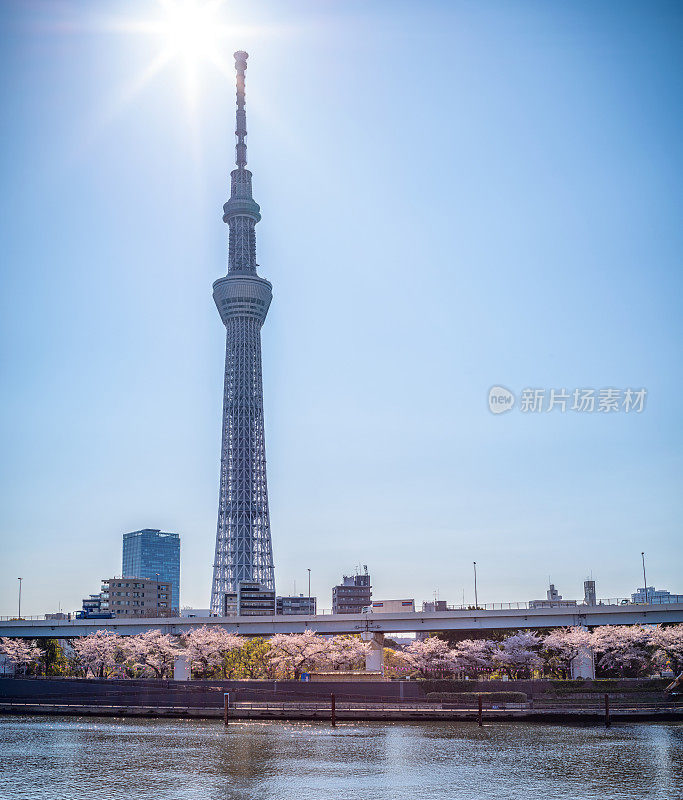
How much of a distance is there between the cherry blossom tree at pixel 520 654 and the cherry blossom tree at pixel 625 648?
7081 mm

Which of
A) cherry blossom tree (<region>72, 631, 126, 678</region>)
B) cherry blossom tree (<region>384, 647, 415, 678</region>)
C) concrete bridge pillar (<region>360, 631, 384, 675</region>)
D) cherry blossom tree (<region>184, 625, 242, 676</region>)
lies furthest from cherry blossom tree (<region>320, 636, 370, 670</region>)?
cherry blossom tree (<region>72, 631, 126, 678</region>)

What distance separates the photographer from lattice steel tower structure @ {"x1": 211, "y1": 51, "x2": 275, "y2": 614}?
17738 centimetres

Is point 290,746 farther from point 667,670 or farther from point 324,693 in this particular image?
point 667,670

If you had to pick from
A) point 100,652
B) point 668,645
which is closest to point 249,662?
point 100,652

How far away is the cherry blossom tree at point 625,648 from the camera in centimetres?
9281

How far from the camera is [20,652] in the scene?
118 m

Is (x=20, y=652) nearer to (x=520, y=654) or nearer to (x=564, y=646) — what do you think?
(x=520, y=654)

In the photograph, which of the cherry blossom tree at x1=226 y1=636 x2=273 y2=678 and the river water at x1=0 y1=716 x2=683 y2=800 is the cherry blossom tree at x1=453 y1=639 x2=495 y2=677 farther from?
the river water at x1=0 y1=716 x2=683 y2=800

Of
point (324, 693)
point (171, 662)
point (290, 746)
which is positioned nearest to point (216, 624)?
point (171, 662)

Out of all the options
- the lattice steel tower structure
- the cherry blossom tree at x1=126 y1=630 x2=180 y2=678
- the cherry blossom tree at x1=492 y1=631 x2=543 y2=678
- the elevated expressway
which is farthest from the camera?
the lattice steel tower structure

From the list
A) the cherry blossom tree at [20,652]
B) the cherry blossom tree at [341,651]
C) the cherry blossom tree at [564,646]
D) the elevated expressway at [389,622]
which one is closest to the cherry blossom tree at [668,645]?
the elevated expressway at [389,622]

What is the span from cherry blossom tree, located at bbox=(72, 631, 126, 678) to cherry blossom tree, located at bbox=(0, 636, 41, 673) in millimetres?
9722

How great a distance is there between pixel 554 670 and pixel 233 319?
117917mm

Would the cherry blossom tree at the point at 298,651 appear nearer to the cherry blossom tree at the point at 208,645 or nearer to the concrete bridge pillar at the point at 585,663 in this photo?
the cherry blossom tree at the point at 208,645
